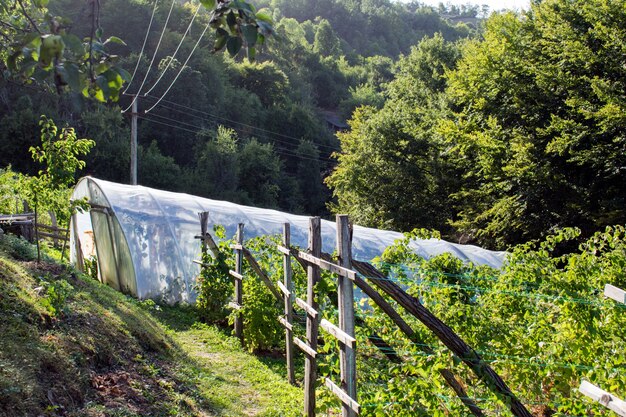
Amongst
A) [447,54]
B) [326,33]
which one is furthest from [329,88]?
[447,54]

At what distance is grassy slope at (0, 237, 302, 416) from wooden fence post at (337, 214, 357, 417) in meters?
2.03

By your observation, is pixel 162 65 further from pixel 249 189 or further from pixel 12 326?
pixel 12 326

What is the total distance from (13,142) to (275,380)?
108ft

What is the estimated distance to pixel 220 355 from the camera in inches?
372

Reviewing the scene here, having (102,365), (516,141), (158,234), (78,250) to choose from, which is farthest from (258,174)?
(102,365)

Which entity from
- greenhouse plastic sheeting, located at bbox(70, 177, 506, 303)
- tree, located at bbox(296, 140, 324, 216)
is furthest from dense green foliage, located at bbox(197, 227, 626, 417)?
tree, located at bbox(296, 140, 324, 216)

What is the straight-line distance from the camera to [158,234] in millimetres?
13766

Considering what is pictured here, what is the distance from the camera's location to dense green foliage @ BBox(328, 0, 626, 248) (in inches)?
792

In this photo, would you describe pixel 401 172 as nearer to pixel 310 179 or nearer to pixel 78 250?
pixel 78 250

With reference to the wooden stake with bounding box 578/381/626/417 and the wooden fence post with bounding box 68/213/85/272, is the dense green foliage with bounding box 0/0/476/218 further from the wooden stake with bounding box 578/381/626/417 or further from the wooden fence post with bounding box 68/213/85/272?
the wooden stake with bounding box 578/381/626/417

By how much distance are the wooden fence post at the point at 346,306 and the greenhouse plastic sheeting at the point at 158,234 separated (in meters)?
8.30

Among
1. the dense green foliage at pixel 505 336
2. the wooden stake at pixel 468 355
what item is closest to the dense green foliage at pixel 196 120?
the dense green foliage at pixel 505 336

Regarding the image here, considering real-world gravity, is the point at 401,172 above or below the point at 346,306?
above

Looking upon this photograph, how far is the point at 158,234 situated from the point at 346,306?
9.65 metres
